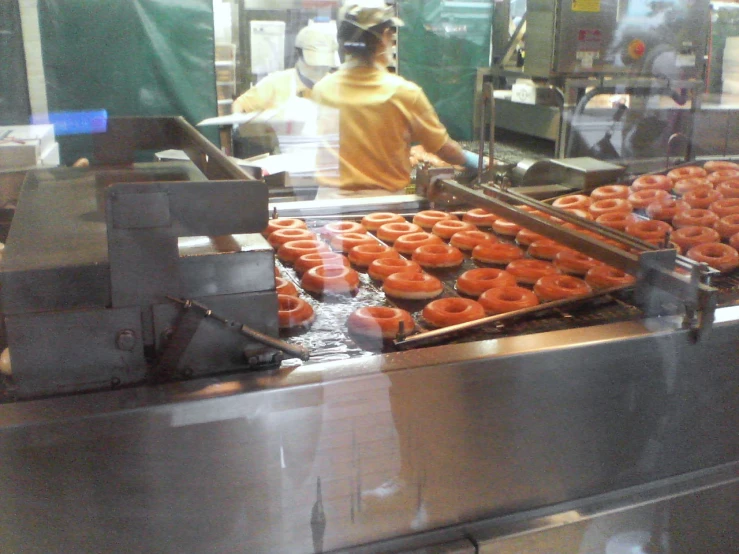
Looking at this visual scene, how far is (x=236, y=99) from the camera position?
231 cm

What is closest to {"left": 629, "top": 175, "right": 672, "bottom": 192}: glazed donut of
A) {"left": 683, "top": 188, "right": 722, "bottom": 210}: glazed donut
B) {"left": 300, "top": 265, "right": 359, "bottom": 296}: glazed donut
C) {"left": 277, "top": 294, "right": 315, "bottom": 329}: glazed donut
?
{"left": 683, "top": 188, "right": 722, "bottom": 210}: glazed donut

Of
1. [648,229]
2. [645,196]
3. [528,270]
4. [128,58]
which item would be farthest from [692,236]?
[128,58]

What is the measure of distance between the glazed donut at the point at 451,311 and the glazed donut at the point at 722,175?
6.02ft

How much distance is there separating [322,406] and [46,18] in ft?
4.70

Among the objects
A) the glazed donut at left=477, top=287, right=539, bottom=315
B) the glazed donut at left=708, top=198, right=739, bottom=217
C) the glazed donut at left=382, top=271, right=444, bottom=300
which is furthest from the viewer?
the glazed donut at left=708, top=198, right=739, bottom=217

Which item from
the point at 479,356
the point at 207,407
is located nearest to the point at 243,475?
the point at 207,407

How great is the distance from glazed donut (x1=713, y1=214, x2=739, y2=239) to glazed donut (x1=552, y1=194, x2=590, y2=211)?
1.60 ft

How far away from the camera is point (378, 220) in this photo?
252 centimetres

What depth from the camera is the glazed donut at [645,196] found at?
9.04 feet

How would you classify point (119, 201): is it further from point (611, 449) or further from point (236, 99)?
point (236, 99)

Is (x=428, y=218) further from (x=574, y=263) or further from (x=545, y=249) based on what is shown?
(x=574, y=263)

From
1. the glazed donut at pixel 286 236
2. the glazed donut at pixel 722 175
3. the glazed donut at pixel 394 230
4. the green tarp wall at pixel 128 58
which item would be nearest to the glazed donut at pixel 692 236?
the glazed donut at pixel 722 175

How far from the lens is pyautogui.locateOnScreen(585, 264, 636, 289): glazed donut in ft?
6.20

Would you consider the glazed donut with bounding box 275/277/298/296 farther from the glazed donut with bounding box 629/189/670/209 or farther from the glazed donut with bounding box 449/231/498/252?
the glazed donut with bounding box 629/189/670/209
